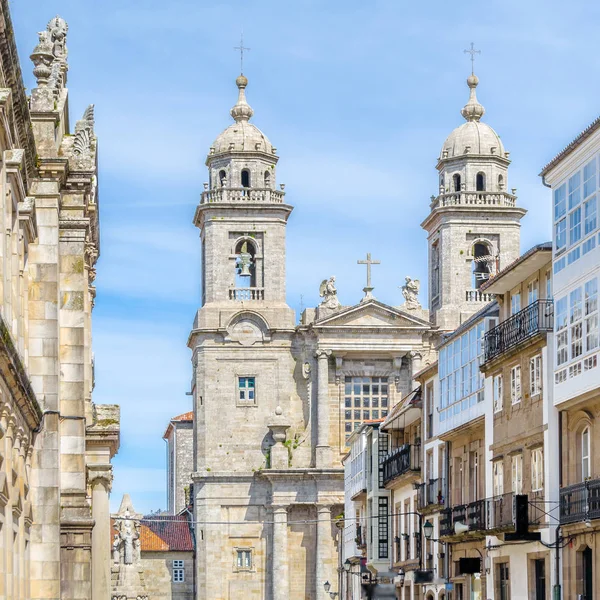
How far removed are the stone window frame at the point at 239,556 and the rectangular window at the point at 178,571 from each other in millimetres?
6467

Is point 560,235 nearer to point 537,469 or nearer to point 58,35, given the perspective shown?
point 537,469

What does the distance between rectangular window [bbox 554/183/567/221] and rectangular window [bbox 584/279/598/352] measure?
9.25 ft

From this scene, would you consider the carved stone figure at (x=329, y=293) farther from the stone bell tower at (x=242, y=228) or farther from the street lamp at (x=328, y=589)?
the street lamp at (x=328, y=589)

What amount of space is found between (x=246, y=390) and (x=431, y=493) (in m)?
31.8

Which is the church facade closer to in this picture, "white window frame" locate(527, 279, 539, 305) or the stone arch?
the stone arch

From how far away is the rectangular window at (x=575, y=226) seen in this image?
1385 inches

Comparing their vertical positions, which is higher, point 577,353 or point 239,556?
point 577,353

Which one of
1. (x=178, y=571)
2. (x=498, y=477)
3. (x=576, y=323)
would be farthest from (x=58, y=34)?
(x=178, y=571)

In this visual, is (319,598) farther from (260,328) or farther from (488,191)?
(488,191)

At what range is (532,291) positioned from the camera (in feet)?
133

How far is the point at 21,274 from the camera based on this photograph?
84.8 ft

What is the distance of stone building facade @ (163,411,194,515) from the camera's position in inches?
4439

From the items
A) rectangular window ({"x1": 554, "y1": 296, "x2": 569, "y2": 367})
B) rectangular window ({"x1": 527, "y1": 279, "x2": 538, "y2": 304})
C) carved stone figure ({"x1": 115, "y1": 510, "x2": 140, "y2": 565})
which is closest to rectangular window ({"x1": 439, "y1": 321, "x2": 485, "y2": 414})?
rectangular window ({"x1": 527, "y1": 279, "x2": 538, "y2": 304})

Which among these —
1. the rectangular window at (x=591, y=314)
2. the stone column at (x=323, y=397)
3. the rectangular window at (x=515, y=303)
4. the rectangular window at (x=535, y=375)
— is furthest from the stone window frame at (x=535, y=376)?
A: the stone column at (x=323, y=397)
